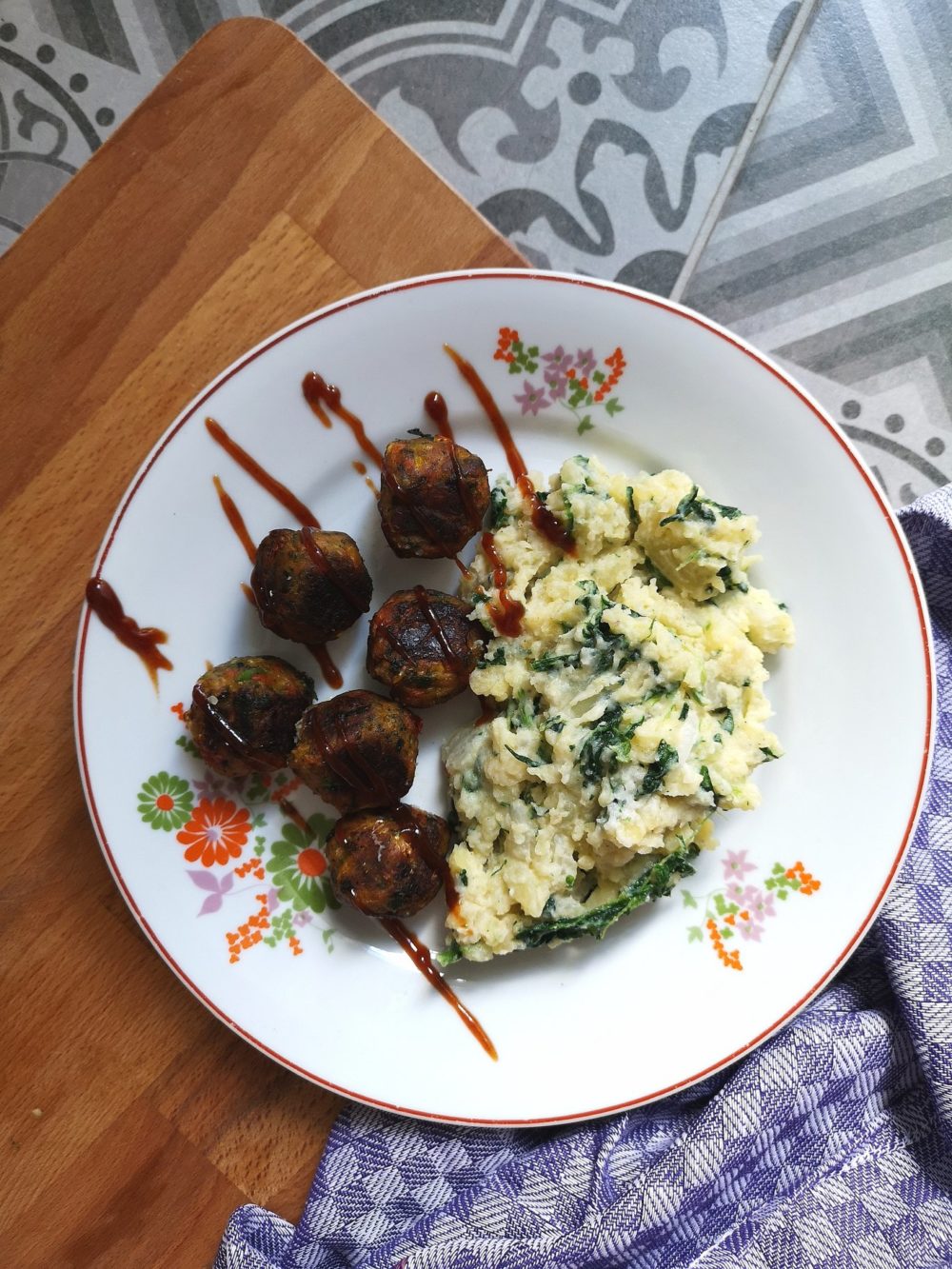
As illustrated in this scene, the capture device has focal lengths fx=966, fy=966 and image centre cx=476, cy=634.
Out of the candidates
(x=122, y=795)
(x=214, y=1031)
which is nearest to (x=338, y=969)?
(x=214, y=1031)

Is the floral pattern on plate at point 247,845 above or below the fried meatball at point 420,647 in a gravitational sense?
below

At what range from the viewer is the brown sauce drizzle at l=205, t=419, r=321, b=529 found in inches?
117

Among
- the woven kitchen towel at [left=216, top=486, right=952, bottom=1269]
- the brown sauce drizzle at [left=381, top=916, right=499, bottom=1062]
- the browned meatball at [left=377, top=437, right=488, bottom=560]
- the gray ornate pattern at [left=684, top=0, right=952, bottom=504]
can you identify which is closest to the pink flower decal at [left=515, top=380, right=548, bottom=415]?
the browned meatball at [left=377, top=437, right=488, bottom=560]

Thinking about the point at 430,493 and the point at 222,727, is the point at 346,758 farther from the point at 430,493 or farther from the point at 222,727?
the point at 430,493

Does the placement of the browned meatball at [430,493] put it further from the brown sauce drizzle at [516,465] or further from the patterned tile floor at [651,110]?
the patterned tile floor at [651,110]

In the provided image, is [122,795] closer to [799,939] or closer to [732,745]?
[732,745]

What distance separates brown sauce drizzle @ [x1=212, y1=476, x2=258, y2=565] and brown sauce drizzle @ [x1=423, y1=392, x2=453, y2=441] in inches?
26.8

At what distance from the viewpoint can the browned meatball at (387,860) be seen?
2785 millimetres

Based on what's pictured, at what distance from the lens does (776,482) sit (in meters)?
3.05

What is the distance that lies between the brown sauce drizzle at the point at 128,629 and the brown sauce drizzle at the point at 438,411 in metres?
1.09

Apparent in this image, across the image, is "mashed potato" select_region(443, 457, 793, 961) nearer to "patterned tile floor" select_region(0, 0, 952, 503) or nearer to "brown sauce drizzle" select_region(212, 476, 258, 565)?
"brown sauce drizzle" select_region(212, 476, 258, 565)

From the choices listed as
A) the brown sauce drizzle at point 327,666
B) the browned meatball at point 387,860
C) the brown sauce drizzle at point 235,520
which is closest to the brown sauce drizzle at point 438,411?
the brown sauce drizzle at point 235,520

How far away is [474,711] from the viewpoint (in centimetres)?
315

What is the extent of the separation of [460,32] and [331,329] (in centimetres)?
175
